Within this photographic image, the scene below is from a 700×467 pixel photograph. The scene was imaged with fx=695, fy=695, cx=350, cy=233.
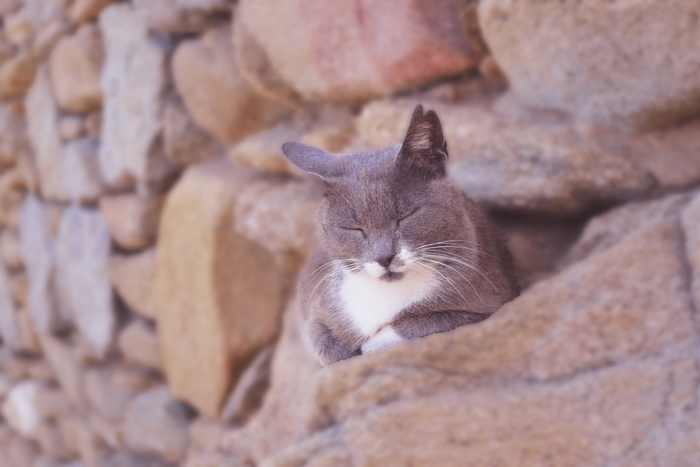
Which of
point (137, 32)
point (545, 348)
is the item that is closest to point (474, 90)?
point (545, 348)

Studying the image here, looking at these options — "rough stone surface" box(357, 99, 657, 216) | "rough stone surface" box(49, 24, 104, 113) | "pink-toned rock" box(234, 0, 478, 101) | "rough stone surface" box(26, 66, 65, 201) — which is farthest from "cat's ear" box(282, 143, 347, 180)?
"rough stone surface" box(26, 66, 65, 201)

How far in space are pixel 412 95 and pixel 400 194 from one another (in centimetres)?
91

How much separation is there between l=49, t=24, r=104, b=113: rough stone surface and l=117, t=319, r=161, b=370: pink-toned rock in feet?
3.15

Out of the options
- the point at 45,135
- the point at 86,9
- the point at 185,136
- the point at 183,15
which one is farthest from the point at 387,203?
the point at 45,135

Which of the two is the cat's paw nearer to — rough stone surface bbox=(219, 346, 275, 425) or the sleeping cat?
the sleeping cat

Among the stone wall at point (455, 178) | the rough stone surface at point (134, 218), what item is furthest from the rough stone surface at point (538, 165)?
the rough stone surface at point (134, 218)

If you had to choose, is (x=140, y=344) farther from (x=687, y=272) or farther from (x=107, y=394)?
(x=687, y=272)

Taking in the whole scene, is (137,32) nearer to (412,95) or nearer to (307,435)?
(412,95)

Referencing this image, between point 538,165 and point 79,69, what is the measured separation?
2260mm

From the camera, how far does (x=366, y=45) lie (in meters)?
1.40

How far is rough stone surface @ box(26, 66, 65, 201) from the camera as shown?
3.22m

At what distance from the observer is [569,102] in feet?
4.09

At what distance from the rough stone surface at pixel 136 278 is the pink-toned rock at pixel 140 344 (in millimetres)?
56

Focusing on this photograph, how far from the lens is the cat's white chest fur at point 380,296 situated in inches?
25.8
